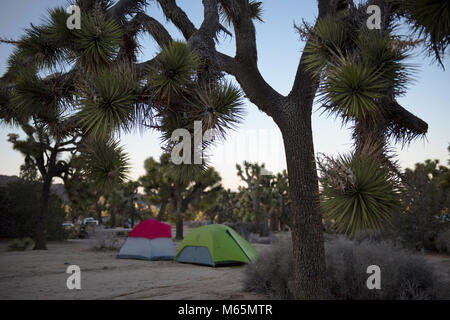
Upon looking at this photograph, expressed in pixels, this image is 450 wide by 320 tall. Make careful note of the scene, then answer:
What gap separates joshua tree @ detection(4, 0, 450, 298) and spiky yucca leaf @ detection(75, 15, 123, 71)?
1 cm

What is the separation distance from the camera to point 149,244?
12.3 meters

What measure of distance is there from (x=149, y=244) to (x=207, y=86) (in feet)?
31.1

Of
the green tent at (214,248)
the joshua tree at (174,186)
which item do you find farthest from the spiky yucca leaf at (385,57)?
the joshua tree at (174,186)

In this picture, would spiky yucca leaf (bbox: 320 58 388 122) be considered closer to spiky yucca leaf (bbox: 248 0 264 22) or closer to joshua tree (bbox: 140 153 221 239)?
spiky yucca leaf (bbox: 248 0 264 22)

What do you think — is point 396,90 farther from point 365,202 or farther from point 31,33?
point 31,33

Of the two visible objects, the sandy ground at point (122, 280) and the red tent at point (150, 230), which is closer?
the sandy ground at point (122, 280)

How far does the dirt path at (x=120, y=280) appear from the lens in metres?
6.20

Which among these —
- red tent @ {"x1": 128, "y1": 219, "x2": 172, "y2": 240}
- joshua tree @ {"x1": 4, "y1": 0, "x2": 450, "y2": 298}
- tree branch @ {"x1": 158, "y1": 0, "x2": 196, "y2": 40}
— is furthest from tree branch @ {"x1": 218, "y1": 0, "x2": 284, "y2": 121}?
red tent @ {"x1": 128, "y1": 219, "x2": 172, "y2": 240}

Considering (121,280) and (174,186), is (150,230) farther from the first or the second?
(174,186)

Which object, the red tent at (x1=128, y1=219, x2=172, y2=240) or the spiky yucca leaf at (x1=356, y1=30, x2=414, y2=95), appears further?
the red tent at (x1=128, y1=219, x2=172, y2=240)

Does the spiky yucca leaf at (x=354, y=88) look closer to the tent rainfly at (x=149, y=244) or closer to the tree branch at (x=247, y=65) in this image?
the tree branch at (x=247, y=65)

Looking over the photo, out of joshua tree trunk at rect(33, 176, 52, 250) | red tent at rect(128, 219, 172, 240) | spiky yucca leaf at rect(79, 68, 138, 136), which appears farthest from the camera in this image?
joshua tree trunk at rect(33, 176, 52, 250)

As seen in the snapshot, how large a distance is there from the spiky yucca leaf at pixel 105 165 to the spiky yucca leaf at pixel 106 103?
633 mm

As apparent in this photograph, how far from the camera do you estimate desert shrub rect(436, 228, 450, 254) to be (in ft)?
42.2
